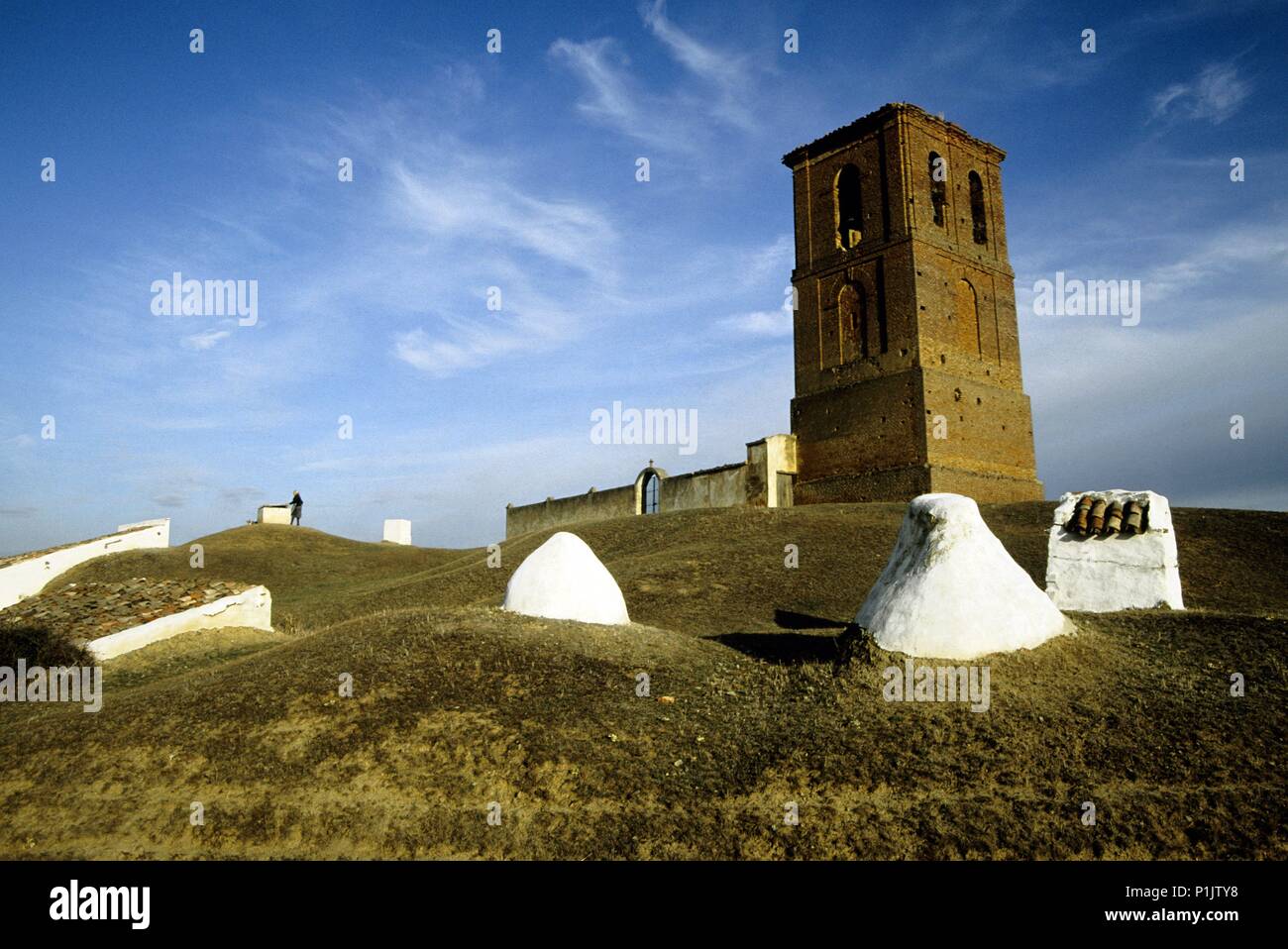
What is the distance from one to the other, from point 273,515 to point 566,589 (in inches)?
1158

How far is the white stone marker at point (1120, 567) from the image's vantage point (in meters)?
11.5

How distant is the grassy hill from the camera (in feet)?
21.0

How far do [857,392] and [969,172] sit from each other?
9.91m

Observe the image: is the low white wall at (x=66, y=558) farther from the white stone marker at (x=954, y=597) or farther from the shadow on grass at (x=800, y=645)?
the white stone marker at (x=954, y=597)

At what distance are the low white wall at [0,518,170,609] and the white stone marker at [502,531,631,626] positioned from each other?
18429 millimetres

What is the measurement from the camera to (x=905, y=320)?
29.1m

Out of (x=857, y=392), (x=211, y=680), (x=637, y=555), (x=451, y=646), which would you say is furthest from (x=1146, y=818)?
(x=857, y=392)

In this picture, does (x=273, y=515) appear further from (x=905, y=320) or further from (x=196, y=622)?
(x=905, y=320)

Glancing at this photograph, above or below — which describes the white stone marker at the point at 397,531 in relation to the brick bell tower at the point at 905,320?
below

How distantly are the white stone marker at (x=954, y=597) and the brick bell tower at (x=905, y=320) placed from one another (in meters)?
18.6

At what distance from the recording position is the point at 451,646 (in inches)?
406

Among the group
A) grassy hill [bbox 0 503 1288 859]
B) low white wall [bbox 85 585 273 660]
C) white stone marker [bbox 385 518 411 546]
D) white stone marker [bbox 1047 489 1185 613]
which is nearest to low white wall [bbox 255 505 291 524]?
white stone marker [bbox 385 518 411 546]

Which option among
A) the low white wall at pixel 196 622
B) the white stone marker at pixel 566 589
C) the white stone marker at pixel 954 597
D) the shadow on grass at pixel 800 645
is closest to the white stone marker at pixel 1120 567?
the white stone marker at pixel 954 597
